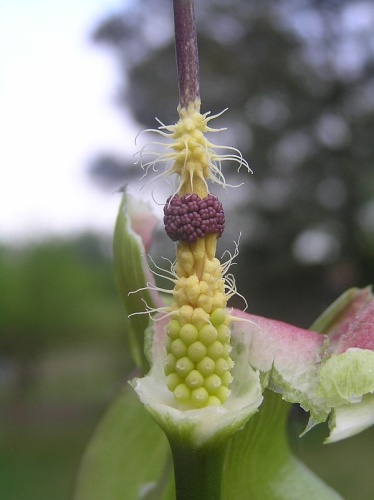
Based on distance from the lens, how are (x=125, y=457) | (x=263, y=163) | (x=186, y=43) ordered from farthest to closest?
(x=263, y=163)
(x=125, y=457)
(x=186, y=43)

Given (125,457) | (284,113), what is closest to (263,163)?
(284,113)

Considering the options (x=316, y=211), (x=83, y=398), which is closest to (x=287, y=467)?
(x=83, y=398)

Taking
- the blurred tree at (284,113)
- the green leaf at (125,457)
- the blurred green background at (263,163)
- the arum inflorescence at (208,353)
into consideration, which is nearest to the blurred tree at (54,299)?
the blurred green background at (263,163)

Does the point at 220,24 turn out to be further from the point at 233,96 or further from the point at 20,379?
the point at 20,379

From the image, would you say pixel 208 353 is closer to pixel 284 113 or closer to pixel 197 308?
pixel 197 308

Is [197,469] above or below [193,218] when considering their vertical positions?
below

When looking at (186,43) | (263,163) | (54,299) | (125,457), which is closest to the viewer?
(186,43)
